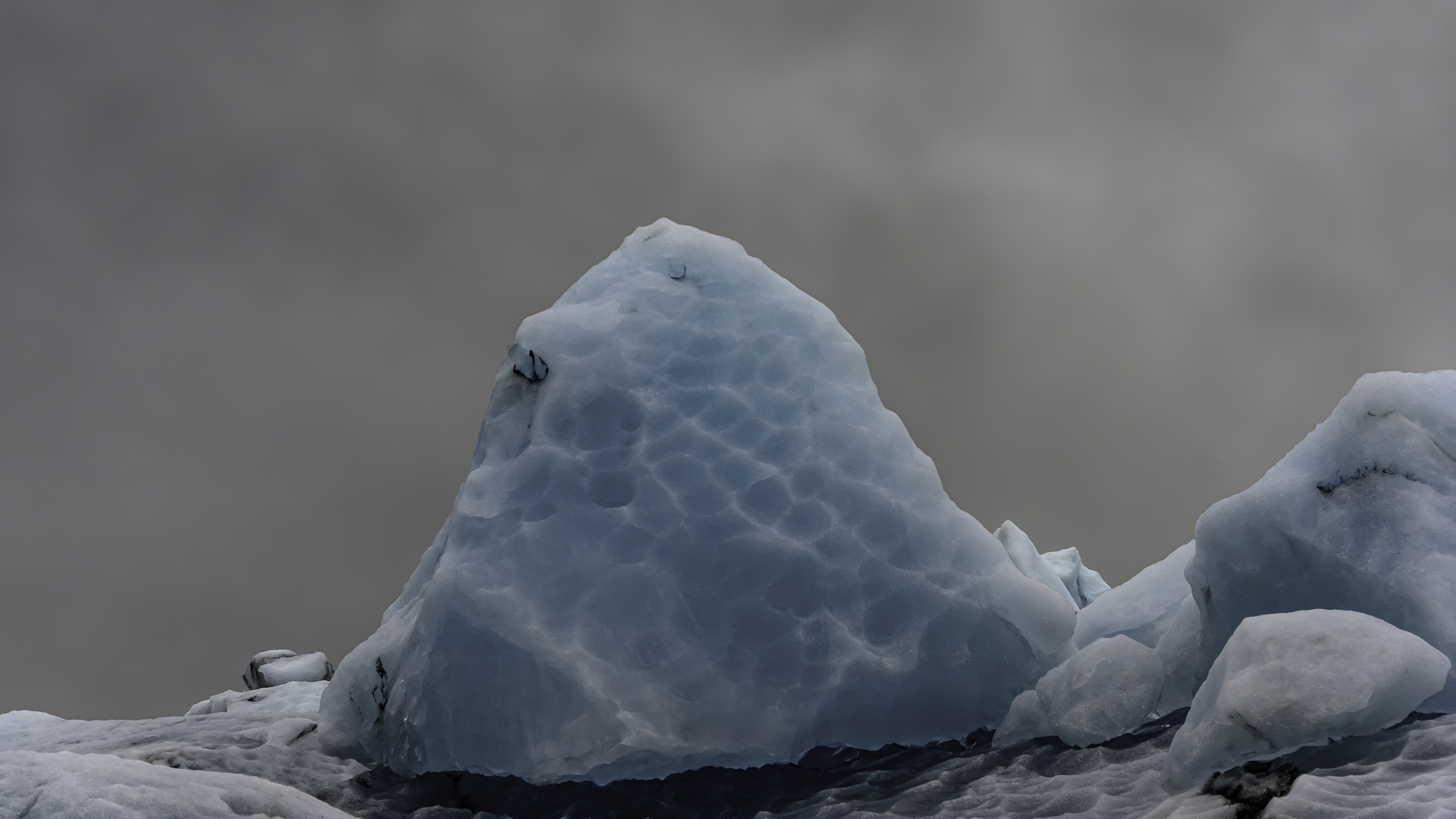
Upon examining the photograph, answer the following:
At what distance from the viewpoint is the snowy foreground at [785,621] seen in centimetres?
477

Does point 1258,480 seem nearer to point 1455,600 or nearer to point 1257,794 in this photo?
point 1455,600

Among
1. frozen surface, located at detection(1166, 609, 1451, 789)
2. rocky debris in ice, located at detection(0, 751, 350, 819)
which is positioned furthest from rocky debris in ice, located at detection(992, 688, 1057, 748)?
rocky debris in ice, located at detection(0, 751, 350, 819)

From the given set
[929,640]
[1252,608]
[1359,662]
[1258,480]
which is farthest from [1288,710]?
[929,640]

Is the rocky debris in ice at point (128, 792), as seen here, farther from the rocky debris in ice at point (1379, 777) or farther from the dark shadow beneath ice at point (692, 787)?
the rocky debris in ice at point (1379, 777)

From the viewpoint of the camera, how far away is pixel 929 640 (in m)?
5.89

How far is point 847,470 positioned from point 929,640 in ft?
3.53

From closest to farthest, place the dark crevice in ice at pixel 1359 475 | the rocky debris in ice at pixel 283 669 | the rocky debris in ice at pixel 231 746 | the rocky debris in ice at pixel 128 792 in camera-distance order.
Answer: the rocky debris in ice at pixel 128 792 < the dark crevice in ice at pixel 1359 475 < the rocky debris in ice at pixel 231 746 < the rocky debris in ice at pixel 283 669

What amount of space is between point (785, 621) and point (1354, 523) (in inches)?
114

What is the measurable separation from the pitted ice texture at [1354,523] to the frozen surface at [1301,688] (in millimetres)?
711

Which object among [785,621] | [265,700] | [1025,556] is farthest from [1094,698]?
[265,700]

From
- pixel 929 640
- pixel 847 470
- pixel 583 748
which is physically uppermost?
pixel 847 470

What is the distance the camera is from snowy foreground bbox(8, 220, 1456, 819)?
188 inches

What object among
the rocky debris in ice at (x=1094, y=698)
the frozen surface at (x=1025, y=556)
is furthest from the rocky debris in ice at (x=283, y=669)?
the rocky debris in ice at (x=1094, y=698)

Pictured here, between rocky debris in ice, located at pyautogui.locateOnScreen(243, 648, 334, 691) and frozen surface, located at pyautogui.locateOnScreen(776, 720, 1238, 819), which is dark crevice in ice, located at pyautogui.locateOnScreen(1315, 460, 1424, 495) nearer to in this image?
frozen surface, located at pyautogui.locateOnScreen(776, 720, 1238, 819)
